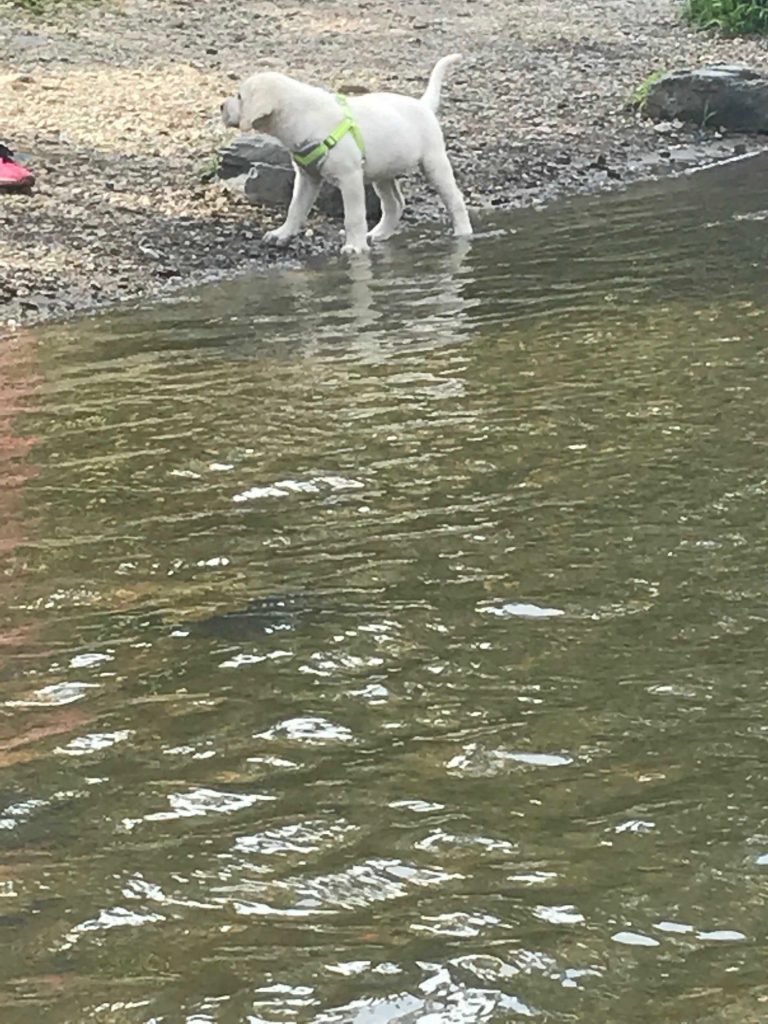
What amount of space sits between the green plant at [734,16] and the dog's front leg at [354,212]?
10.1 m

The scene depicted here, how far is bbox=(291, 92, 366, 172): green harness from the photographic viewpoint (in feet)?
32.2

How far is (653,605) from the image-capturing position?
3.68 meters

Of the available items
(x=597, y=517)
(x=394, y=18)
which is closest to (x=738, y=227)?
(x=597, y=517)

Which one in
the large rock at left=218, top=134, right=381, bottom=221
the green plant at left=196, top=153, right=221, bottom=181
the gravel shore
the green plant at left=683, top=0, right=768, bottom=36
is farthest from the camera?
the green plant at left=683, top=0, right=768, bottom=36

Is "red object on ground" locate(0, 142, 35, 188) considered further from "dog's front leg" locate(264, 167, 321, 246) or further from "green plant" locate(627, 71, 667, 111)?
"green plant" locate(627, 71, 667, 111)

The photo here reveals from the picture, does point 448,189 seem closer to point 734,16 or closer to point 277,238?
point 277,238

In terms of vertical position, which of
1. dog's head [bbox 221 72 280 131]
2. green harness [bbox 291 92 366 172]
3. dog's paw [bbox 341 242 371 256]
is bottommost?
dog's paw [bbox 341 242 371 256]

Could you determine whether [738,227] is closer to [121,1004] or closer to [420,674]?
[420,674]

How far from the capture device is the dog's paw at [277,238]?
1016cm

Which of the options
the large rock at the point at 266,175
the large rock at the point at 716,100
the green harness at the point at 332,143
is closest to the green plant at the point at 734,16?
the large rock at the point at 716,100

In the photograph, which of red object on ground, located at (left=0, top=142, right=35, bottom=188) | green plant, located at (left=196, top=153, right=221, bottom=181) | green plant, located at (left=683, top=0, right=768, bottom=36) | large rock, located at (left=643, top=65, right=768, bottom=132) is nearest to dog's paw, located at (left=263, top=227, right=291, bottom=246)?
green plant, located at (left=196, top=153, right=221, bottom=181)

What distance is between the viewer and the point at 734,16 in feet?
61.2

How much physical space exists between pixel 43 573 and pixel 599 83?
12.5 meters

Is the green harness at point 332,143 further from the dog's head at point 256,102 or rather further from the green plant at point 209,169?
the green plant at point 209,169
